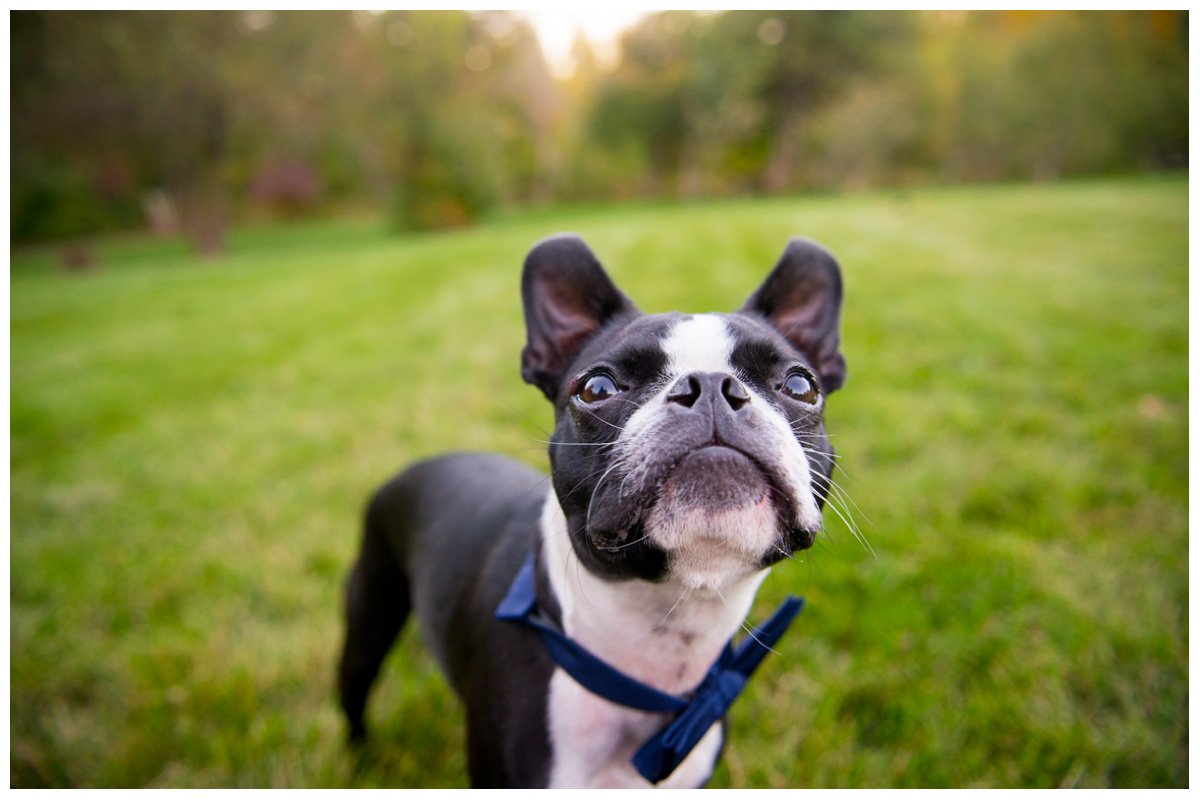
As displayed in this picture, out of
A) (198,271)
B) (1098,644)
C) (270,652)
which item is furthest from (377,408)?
(198,271)

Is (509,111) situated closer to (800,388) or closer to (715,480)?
(800,388)

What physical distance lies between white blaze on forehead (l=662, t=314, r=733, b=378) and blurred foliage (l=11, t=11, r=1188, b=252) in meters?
7.47

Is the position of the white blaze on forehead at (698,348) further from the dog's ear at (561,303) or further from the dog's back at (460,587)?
the dog's back at (460,587)

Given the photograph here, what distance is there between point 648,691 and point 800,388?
0.76m

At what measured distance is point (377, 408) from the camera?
503 cm

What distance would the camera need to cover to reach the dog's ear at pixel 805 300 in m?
1.71

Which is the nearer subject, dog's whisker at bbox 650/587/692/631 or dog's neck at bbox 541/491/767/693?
dog's whisker at bbox 650/587/692/631

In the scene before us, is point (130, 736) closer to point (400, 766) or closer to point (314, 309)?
point (400, 766)

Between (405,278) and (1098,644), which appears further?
(405,278)

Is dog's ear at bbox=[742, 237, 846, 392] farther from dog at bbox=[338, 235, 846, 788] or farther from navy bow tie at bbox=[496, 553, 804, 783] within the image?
navy bow tie at bbox=[496, 553, 804, 783]

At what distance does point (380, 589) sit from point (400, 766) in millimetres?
604

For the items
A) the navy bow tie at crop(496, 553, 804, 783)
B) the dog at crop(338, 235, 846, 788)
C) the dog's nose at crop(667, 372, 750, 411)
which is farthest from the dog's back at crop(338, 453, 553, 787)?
the dog's nose at crop(667, 372, 750, 411)

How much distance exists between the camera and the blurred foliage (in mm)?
14406

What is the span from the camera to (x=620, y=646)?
4.79 ft
